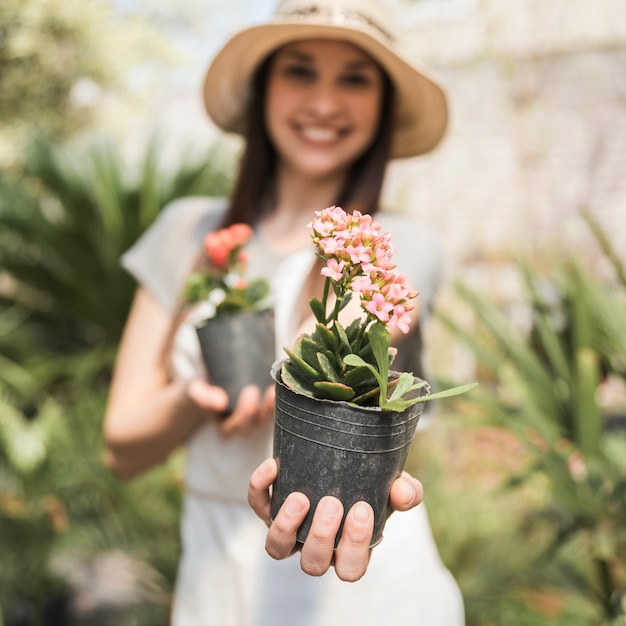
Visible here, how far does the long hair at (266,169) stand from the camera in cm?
135

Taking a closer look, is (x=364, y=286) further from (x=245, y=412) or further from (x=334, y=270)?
(x=245, y=412)

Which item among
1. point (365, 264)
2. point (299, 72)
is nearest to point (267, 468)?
point (365, 264)

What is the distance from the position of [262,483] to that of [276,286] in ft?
2.00

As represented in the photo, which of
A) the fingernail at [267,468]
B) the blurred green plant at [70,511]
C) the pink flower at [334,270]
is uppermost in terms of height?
the pink flower at [334,270]

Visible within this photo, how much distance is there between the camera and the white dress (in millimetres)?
1115

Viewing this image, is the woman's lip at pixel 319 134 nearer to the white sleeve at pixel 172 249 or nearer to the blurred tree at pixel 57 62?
the white sleeve at pixel 172 249

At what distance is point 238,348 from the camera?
3.53 feet

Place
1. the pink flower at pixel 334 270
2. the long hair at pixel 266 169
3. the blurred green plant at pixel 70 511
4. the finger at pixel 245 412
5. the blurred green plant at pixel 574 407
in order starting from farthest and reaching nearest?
the blurred green plant at pixel 70 511, the blurred green plant at pixel 574 407, the long hair at pixel 266 169, the finger at pixel 245 412, the pink flower at pixel 334 270

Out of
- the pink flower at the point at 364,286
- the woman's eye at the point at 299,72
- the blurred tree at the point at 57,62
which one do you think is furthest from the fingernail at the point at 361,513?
the blurred tree at the point at 57,62

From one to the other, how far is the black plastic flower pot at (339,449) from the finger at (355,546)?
22 mm

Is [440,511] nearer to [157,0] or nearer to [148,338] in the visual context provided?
[148,338]

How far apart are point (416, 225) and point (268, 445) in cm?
46

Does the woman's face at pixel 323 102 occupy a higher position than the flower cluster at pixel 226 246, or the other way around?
the woman's face at pixel 323 102

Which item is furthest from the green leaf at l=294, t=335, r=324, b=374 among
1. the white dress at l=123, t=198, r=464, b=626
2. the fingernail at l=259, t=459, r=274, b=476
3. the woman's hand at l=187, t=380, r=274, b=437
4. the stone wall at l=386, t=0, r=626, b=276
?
the stone wall at l=386, t=0, r=626, b=276
